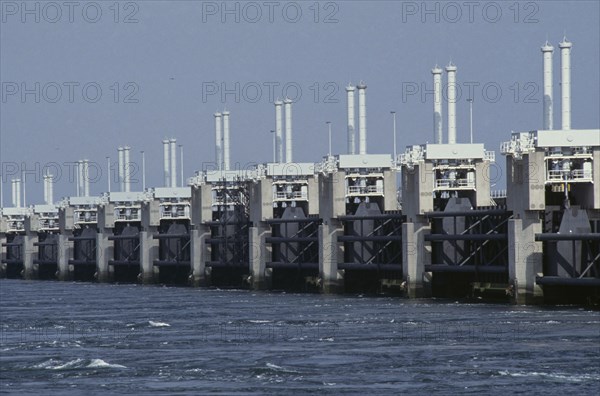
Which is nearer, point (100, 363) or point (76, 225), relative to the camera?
point (100, 363)

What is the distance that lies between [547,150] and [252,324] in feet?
75.4

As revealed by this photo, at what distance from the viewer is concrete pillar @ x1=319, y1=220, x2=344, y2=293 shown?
406 feet

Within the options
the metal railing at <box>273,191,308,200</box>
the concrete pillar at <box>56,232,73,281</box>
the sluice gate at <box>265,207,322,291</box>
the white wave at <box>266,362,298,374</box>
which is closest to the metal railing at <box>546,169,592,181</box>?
the sluice gate at <box>265,207,322,291</box>

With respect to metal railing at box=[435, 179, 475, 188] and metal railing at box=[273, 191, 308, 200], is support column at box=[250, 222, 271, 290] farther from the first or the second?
metal railing at box=[435, 179, 475, 188]

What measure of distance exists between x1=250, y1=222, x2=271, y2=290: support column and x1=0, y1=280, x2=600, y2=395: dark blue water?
29956mm

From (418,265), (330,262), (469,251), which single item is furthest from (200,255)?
(469,251)

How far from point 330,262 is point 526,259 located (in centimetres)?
3167

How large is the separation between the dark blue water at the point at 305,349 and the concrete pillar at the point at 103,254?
2838 inches

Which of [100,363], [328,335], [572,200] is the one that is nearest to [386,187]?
[572,200]

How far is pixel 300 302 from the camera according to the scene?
4338 inches

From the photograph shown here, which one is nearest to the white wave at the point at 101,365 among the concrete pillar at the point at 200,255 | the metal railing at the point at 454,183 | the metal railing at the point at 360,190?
the metal railing at the point at 454,183

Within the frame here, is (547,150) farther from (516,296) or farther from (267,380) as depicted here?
(267,380)

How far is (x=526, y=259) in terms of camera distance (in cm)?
9412

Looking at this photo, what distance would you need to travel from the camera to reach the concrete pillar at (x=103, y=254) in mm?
177625
